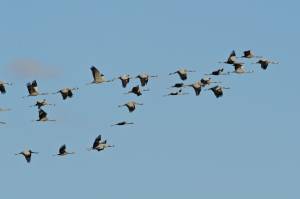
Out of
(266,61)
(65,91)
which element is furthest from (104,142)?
(266,61)

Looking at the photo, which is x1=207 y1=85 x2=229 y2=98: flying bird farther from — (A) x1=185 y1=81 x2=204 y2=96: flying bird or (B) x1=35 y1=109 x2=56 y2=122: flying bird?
(B) x1=35 y1=109 x2=56 y2=122: flying bird

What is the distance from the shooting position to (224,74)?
145750mm

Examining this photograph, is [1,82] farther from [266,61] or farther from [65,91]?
[266,61]

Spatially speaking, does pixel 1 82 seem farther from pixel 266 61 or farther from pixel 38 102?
pixel 266 61

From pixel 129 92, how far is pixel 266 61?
42.0 feet

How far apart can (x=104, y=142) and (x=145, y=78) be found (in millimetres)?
6796

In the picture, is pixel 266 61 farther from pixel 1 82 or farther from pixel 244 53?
pixel 1 82

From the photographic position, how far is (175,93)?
14888 cm

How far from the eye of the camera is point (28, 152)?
14750cm

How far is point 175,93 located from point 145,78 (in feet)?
15.6

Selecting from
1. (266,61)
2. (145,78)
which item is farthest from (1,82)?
(266,61)

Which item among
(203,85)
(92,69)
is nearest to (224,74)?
(203,85)

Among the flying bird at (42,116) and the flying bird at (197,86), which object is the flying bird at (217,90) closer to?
the flying bird at (197,86)

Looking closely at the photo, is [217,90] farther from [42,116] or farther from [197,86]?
[42,116]
